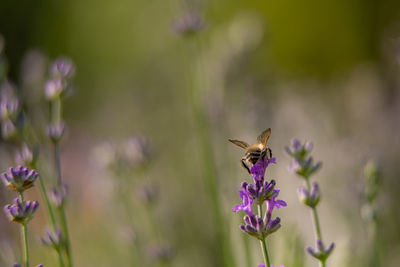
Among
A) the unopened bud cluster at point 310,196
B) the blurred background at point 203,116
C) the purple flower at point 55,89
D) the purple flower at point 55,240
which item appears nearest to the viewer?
the unopened bud cluster at point 310,196

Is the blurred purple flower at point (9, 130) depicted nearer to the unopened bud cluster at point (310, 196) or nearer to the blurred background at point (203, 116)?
the blurred background at point (203, 116)

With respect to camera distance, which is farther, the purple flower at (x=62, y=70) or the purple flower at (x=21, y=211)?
the purple flower at (x=62, y=70)

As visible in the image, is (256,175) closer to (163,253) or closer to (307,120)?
(163,253)

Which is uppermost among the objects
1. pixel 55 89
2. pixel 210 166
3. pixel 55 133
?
→ pixel 55 89

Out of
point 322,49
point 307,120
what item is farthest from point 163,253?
point 322,49

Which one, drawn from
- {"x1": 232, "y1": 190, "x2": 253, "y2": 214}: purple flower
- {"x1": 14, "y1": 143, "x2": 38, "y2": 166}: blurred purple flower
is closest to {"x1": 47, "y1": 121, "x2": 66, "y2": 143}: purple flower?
{"x1": 14, "y1": 143, "x2": 38, "y2": 166}: blurred purple flower

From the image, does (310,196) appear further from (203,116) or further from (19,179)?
(203,116)

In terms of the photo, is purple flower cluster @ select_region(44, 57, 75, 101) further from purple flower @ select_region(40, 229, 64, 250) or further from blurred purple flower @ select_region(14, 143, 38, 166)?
purple flower @ select_region(40, 229, 64, 250)

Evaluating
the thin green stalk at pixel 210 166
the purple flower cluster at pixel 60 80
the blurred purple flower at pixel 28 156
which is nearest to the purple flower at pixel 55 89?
the purple flower cluster at pixel 60 80

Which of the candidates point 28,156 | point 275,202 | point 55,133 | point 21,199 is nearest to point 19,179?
point 21,199
